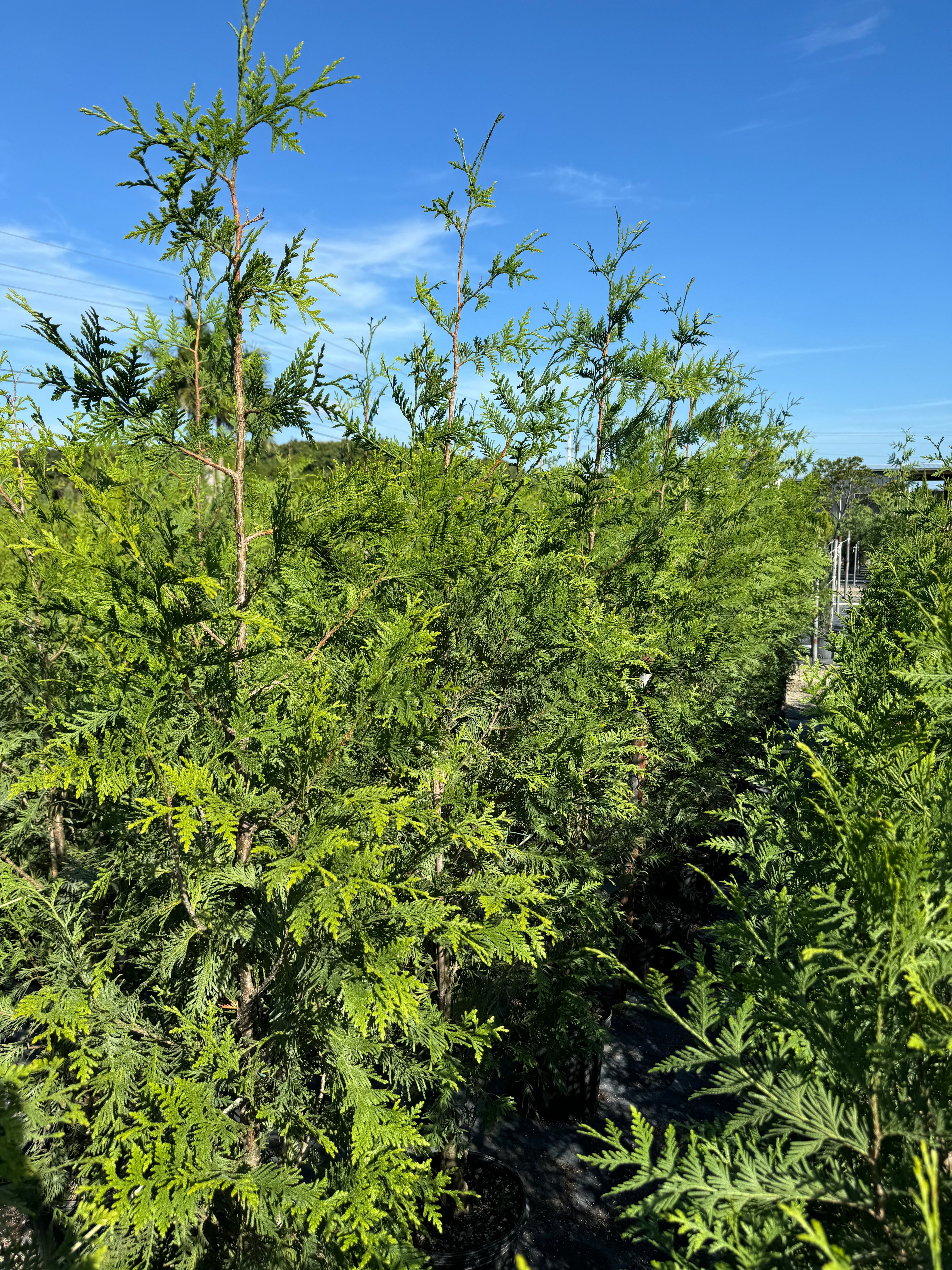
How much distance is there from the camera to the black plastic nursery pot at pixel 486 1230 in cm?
402

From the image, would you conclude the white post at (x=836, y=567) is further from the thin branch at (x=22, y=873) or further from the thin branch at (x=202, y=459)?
the thin branch at (x=22, y=873)

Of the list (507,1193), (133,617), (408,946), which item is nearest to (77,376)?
(133,617)

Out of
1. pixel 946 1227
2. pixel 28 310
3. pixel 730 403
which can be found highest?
pixel 730 403

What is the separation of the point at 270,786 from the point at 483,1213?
11.1ft

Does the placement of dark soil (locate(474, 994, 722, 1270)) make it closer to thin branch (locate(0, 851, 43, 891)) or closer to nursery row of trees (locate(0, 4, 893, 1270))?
nursery row of trees (locate(0, 4, 893, 1270))

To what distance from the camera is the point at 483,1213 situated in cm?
454

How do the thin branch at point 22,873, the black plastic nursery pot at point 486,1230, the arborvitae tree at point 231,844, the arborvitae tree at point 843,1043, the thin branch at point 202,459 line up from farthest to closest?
1. the black plastic nursery pot at point 486,1230
2. the thin branch at point 22,873
3. the thin branch at point 202,459
4. the arborvitae tree at point 231,844
5. the arborvitae tree at point 843,1043

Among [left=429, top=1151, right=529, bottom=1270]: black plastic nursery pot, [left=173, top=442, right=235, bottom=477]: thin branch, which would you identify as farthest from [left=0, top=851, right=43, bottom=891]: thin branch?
[left=429, top=1151, right=529, bottom=1270]: black plastic nursery pot

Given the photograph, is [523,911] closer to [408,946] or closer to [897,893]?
[408,946]

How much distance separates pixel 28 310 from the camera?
2805 mm

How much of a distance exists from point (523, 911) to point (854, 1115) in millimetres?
1709

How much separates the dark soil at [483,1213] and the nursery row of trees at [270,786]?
15 centimetres

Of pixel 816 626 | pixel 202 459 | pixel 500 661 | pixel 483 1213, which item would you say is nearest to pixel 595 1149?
pixel 483 1213

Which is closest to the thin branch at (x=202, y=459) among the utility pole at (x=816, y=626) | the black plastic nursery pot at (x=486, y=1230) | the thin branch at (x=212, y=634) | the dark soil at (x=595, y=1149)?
the thin branch at (x=212, y=634)
